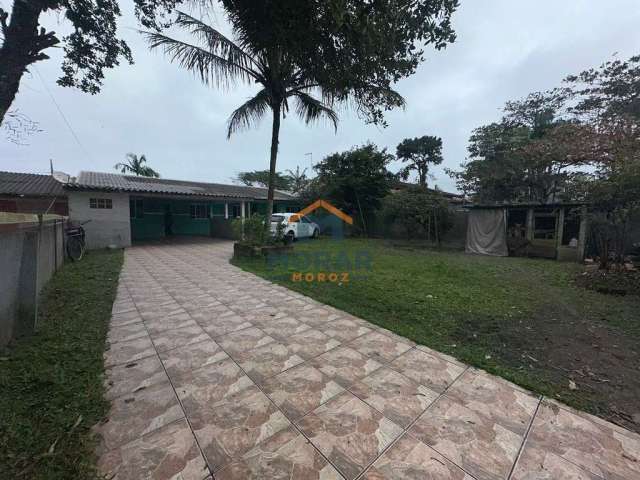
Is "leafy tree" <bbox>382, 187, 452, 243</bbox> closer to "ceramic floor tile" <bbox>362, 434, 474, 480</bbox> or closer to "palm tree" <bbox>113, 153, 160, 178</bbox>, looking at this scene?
"ceramic floor tile" <bbox>362, 434, 474, 480</bbox>

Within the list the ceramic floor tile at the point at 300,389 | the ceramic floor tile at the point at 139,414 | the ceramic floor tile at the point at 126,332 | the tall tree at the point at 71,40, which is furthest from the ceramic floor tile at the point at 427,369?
the tall tree at the point at 71,40

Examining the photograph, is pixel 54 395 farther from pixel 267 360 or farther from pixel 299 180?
pixel 299 180

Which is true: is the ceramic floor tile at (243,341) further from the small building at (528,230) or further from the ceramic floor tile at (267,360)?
the small building at (528,230)

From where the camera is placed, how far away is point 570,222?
9062 mm

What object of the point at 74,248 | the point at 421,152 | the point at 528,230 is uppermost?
the point at 421,152

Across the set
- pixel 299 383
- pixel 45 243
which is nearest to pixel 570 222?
pixel 299 383

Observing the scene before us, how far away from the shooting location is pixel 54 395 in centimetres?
197

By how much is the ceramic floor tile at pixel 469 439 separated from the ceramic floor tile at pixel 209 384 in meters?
1.41

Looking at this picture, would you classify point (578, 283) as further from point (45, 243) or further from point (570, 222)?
point (45, 243)

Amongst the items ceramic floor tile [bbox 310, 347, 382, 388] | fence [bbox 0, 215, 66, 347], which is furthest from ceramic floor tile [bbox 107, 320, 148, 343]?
ceramic floor tile [bbox 310, 347, 382, 388]

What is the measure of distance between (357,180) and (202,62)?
31.3ft

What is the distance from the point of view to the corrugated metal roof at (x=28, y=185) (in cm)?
1282

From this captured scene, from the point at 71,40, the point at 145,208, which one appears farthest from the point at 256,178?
the point at 71,40

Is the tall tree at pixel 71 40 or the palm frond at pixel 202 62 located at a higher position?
the palm frond at pixel 202 62
